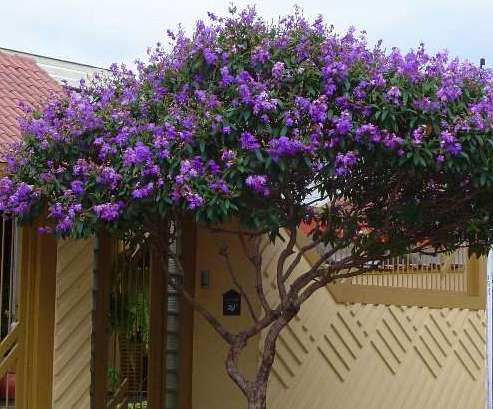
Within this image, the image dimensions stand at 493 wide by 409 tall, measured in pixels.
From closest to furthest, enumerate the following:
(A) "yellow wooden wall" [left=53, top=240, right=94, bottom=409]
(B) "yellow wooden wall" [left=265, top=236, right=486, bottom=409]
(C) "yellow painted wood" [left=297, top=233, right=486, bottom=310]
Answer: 1. (A) "yellow wooden wall" [left=53, top=240, right=94, bottom=409]
2. (B) "yellow wooden wall" [left=265, top=236, right=486, bottom=409]
3. (C) "yellow painted wood" [left=297, top=233, right=486, bottom=310]

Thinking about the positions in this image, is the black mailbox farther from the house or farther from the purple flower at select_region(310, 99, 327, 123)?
the purple flower at select_region(310, 99, 327, 123)

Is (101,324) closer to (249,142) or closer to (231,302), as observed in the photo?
(231,302)

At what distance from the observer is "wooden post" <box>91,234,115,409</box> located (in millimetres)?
8617

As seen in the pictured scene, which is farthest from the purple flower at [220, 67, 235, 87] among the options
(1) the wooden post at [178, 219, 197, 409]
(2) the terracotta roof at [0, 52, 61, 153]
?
(1) the wooden post at [178, 219, 197, 409]

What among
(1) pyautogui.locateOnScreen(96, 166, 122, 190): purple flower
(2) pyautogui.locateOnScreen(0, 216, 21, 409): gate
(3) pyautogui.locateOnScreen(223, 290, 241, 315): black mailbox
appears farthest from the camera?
(3) pyautogui.locateOnScreen(223, 290, 241, 315): black mailbox

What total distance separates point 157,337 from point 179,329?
0.23 meters

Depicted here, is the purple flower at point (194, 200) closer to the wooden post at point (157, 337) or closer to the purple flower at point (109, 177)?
the purple flower at point (109, 177)

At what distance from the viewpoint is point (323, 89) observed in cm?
673

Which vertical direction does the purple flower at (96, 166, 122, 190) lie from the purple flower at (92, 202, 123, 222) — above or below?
above

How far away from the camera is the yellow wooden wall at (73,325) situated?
834cm

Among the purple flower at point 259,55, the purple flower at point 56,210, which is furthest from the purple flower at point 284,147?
the purple flower at point 56,210

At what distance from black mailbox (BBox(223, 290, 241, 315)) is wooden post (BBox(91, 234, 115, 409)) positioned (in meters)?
1.33

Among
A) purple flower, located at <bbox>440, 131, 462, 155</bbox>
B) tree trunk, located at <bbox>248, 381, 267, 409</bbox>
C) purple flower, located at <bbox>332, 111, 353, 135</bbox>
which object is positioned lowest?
tree trunk, located at <bbox>248, 381, 267, 409</bbox>

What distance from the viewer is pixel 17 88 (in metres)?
9.60
